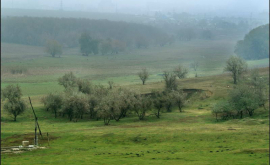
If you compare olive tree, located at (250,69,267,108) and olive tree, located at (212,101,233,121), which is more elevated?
olive tree, located at (250,69,267,108)

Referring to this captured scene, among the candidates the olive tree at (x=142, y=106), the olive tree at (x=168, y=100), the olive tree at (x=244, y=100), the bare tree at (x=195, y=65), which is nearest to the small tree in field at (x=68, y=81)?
the olive tree at (x=168, y=100)

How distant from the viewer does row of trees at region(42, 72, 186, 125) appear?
70375mm

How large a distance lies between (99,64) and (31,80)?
138 ft

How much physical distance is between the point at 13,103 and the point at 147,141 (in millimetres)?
37913

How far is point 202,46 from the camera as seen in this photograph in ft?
644

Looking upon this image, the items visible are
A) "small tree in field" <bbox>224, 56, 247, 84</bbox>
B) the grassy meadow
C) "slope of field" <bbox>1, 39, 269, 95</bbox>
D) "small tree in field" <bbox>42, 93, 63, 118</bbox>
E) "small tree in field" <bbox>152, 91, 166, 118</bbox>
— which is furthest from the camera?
"slope of field" <bbox>1, 39, 269, 95</bbox>

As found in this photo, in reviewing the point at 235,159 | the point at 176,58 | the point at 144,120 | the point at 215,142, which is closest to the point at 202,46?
the point at 176,58

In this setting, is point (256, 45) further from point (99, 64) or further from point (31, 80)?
point (31, 80)

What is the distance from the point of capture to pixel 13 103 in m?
74.8

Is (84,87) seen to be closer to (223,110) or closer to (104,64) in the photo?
(223,110)

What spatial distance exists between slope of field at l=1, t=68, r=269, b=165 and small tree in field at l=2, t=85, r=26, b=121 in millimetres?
1872

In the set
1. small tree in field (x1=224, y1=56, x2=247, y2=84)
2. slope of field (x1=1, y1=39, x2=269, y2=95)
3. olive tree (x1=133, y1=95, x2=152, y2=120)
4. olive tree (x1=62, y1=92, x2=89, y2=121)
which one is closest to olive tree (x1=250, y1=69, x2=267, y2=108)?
small tree in field (x1=224, y1=56, x2=247, y2=84)

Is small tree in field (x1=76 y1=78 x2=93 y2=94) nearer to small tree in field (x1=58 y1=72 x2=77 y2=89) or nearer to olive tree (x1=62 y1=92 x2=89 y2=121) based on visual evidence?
small tree in field (x1=58 y1=72 x2=77 y2=89)

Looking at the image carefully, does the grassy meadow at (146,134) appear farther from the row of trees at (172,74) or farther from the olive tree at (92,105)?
the row of trees at (172,74)
